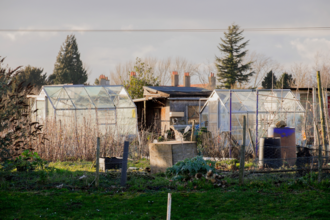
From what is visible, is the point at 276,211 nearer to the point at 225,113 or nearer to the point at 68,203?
the point at 68,203

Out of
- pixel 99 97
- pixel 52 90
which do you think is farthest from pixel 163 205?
pixel 52 90

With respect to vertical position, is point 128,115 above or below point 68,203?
above

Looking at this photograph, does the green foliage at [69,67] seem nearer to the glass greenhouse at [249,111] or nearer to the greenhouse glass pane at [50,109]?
the greenhouse glass pane at [50,109]

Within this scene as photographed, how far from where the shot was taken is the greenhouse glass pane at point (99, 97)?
17.3m

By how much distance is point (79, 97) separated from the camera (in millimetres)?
17516

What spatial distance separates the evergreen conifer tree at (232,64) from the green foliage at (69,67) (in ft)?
56.2

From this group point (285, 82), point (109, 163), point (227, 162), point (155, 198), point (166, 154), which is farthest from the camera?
point (285, 82)

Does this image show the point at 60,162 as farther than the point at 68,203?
Yes

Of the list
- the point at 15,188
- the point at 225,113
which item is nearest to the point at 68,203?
the point at 15,188

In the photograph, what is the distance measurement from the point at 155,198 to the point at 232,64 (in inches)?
1291

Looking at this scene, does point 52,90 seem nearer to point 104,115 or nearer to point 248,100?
point 104,115

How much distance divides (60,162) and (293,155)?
7.21 metres

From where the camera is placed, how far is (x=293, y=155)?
33.6ft

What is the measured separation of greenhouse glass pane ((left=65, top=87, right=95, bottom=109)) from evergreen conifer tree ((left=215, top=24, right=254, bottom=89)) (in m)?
22.1
